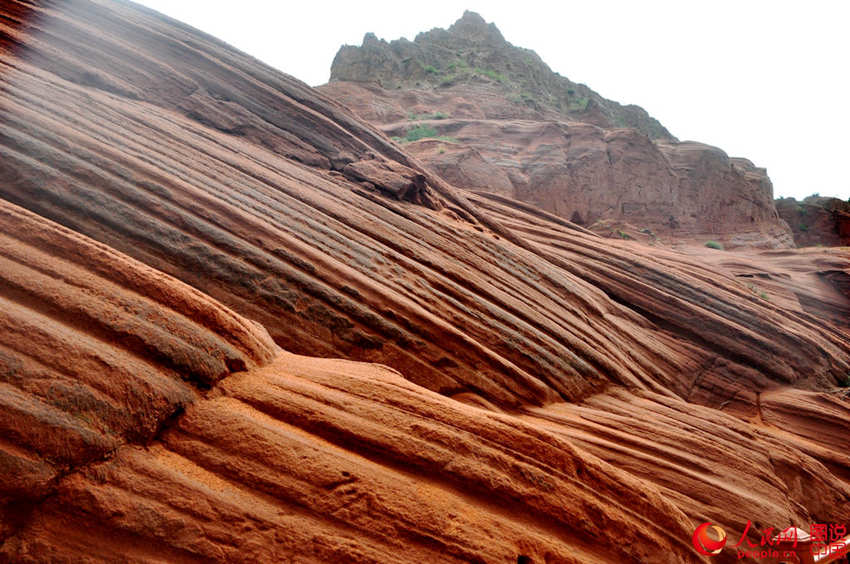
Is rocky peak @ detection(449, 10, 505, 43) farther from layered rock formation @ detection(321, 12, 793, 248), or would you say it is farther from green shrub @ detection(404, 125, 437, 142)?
green shrub @ detection(404, 125, 437, 142)

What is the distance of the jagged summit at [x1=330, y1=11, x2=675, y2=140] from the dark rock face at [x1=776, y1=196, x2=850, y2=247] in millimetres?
13154

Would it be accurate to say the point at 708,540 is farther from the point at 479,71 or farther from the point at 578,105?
the point at 578,105

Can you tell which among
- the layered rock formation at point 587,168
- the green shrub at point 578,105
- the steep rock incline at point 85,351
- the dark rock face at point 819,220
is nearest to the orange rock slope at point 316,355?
the steep rock incline at point 85,351

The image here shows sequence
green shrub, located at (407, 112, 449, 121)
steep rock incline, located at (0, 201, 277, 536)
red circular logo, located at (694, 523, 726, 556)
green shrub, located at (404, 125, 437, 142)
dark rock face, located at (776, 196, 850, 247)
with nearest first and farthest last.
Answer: steep rock incline, located at (0, 201, 277, 536) → red circular logo, located at (694, 523, 726, 556) → green shrub, located at (404, 125, 437, 142) → dark rock face, located at (776, 196, 850, 247) → green shrub, located at (407, 112, 449, 121)

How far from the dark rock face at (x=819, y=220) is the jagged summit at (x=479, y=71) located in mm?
13154

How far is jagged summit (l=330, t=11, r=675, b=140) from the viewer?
38906mm

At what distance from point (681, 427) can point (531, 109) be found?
36042mm

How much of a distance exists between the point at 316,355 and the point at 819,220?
38.8m

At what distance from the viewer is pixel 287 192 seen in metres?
7.82

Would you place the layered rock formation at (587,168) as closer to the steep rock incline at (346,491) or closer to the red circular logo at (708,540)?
the red circular logo at (708,540)

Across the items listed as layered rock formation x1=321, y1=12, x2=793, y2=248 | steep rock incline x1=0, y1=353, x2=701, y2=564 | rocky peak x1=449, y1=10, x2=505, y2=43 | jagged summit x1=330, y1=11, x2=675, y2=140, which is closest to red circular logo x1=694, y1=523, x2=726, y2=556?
steep rock incline x1=0, y1=353, x2=701, y2=564

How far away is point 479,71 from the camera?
4253cm

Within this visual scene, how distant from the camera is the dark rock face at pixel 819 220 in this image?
96.3 feet

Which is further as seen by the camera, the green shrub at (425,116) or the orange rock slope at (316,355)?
the green shrub at (425,116)
